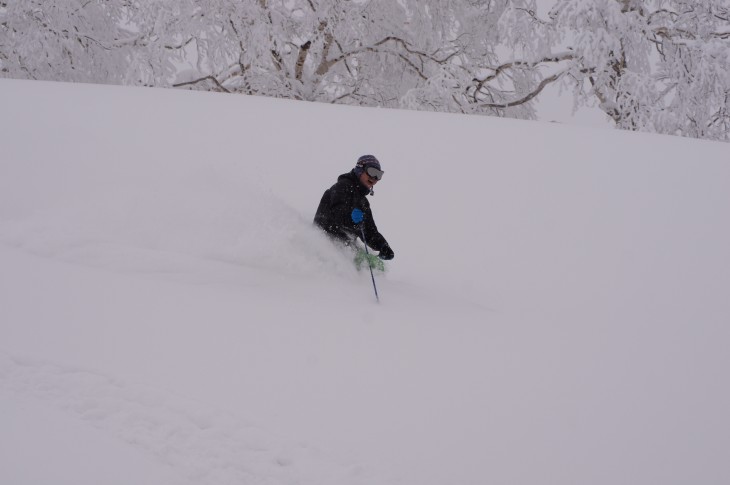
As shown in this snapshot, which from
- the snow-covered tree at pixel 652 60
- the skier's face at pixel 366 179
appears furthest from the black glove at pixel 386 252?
the snow-covered tree at pixel 652 60

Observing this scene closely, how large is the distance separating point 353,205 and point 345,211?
3.0 inches

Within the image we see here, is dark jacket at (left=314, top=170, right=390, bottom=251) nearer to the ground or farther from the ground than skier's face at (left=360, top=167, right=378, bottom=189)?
nearer to the ground

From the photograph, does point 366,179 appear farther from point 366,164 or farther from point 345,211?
point 345,211

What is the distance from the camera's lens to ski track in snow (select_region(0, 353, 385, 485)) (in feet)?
7.38

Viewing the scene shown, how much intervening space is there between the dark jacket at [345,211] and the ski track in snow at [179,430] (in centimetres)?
211

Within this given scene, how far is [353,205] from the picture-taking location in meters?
4.33

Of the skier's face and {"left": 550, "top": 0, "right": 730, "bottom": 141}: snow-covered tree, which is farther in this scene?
{"left": 550, "top": 0, "right": 730, "bottom": 141}: snow-covered tree

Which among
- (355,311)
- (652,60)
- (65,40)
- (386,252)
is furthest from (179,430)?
(652,60)

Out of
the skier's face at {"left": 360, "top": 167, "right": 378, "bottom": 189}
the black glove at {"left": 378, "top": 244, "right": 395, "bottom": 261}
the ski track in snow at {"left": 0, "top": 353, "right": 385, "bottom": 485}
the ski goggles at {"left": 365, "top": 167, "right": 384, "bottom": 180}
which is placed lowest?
the ski track in snow at {"left": 0, "top": 353, "right": 385, "bottom": 485}

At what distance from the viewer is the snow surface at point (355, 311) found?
2430mm

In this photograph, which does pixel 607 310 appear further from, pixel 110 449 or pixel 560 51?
pixel 560 51

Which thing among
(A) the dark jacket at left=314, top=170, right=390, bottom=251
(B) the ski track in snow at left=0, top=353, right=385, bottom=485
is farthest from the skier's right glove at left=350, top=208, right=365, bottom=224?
(B) the ski track in snow at left=0, top=353, right=385, bottom=485

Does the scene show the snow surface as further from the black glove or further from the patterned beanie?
the patterned beanie

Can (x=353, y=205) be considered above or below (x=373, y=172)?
below
